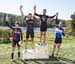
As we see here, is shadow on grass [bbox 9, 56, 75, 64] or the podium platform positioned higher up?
the podium platform

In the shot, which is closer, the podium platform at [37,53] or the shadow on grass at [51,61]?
the shadow on grass at [51,61]

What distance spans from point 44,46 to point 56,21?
1.49 metres

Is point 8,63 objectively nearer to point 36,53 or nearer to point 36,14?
point 36,53

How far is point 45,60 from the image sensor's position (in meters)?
14.6

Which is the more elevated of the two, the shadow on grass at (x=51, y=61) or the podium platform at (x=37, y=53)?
the podium platform at (x=37, y=53)

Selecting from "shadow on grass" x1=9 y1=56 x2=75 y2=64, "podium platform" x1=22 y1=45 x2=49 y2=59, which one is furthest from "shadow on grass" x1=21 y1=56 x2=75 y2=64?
"podium platform" x1=22 y1=45 x2=49 y2=59

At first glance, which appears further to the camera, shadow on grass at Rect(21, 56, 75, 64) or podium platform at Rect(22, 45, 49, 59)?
podium platform at Rect(22, 45, 49, 59)

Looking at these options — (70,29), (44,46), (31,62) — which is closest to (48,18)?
(44,46)

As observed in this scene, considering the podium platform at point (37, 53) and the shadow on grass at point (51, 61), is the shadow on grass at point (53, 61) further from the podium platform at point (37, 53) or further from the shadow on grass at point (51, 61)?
the podium platform at point (37, 53)

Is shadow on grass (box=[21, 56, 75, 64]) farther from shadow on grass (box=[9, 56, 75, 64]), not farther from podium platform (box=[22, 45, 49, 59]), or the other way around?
podium platform (box=[22, 45, 49, 59])

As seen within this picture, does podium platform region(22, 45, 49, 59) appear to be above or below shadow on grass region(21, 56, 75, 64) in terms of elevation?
above

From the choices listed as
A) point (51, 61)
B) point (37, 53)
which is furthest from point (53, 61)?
point (37, 53)

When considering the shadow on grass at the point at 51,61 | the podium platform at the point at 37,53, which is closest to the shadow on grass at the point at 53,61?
the shadow on grass at the point at 51,61

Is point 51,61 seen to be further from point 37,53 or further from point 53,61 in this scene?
point 37,53
